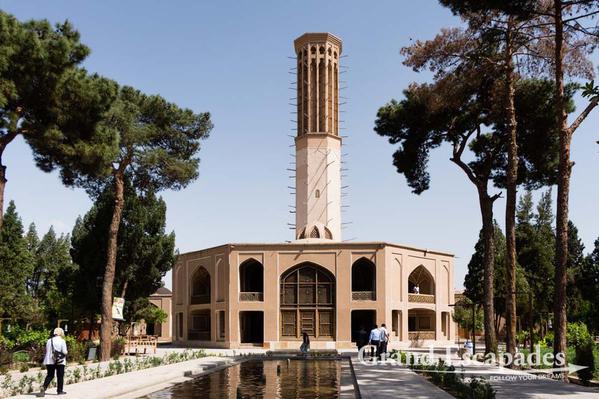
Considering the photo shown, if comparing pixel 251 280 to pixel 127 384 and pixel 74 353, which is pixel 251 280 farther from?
pixel 127 384

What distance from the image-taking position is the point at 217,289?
1549 inches

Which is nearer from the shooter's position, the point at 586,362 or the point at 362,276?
the point at 586,362

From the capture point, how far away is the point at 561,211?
17.6 m

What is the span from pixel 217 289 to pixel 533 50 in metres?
23.7

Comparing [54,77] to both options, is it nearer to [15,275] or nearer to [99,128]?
[99,128]

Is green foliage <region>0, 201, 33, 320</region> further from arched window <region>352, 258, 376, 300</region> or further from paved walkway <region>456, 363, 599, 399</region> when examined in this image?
paved walkway <region>456, 363, 599, 399</region>

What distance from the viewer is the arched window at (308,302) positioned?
3747cm

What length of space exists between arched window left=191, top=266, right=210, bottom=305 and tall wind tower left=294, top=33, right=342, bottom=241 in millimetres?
6554

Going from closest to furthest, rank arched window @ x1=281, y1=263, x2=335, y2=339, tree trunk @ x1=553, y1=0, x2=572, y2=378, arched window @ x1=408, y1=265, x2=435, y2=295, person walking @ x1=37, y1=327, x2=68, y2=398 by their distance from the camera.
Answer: person walking @ x1=37, y1=327, x2=68, y2=398
tree trunk @ x1=553, y1=0, x2=572, y2=378
arched window @ x1=281, y1=263, x2=335, y2=339
arched window @ x1=408, y1=265, x2=435, y2=295

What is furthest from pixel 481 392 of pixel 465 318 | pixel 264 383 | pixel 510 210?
pixel 465 318

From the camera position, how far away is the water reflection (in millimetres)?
14594

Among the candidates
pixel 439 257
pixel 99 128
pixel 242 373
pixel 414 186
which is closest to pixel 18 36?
pixel 99 128

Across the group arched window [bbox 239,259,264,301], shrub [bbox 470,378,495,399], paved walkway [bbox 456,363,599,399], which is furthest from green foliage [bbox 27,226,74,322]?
shrub [bbox 470,378,495,399]

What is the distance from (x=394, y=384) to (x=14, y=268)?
4377 cm
